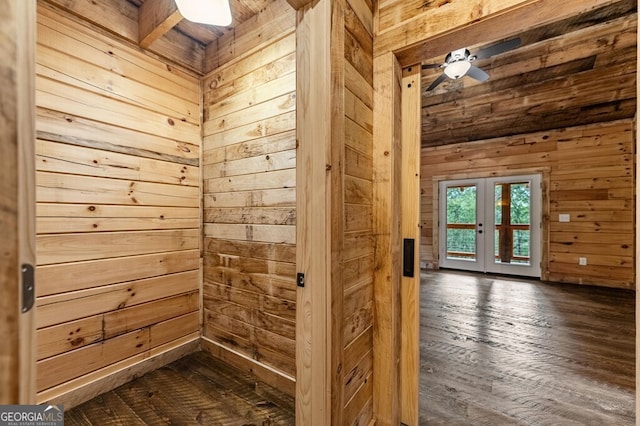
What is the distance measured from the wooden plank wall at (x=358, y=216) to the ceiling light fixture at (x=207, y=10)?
0.67 metres

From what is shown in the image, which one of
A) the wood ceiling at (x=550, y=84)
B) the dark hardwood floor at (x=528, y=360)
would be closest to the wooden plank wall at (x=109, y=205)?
the dark hardwood floor at (x=528, y=360)

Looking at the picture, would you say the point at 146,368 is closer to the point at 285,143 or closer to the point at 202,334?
the point at 202,334

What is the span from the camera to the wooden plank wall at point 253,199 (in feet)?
6.27

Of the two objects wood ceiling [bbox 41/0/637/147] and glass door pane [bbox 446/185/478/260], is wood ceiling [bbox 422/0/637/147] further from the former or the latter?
glass door pane [bbox 446/185/478/260]

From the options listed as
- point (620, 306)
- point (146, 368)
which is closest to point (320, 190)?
point (146, 368)

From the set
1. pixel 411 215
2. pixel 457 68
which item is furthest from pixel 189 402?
pixel 457 68

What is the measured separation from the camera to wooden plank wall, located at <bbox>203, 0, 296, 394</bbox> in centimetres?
191

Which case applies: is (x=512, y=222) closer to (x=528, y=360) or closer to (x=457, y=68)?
(x=528, y=360)

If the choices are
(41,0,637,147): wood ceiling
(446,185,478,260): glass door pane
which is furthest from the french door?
(41,0,637,147): wood ceiling

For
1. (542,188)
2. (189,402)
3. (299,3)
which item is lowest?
(189,402)

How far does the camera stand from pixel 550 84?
3555 mm

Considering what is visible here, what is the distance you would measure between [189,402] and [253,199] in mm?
1447

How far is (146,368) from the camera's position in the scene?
82.8 inches

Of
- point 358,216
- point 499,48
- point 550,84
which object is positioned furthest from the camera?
point 550,84
